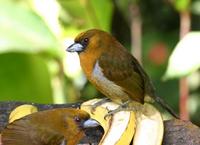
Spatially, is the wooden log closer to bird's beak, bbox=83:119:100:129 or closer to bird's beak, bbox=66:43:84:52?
bird's beak, bbox=83:119:100:129

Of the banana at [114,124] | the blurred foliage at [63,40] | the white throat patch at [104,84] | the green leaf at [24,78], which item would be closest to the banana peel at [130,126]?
the banana at [114,124]

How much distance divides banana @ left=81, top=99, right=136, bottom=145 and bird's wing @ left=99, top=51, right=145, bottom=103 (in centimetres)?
12

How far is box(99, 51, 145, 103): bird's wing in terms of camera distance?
350 centimetres

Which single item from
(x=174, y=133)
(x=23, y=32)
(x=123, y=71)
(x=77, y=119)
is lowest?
(x=174, y=133)

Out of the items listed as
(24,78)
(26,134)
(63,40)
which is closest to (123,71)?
(26,134)

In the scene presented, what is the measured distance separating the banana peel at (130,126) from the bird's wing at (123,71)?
15 centimetres

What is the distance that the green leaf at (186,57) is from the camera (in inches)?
142

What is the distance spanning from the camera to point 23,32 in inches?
164

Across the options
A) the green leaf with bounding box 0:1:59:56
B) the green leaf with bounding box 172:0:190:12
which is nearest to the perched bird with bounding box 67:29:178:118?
the green leaf with bounding box 0:1:59:56

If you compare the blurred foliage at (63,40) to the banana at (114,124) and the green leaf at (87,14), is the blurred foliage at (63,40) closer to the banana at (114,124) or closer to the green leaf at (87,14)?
the green leaf at (87,14)

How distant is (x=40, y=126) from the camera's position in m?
3.01

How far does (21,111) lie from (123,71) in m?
0.51

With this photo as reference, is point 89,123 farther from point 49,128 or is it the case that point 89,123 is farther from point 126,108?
point 126,108

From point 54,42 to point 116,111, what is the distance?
2.75ft
